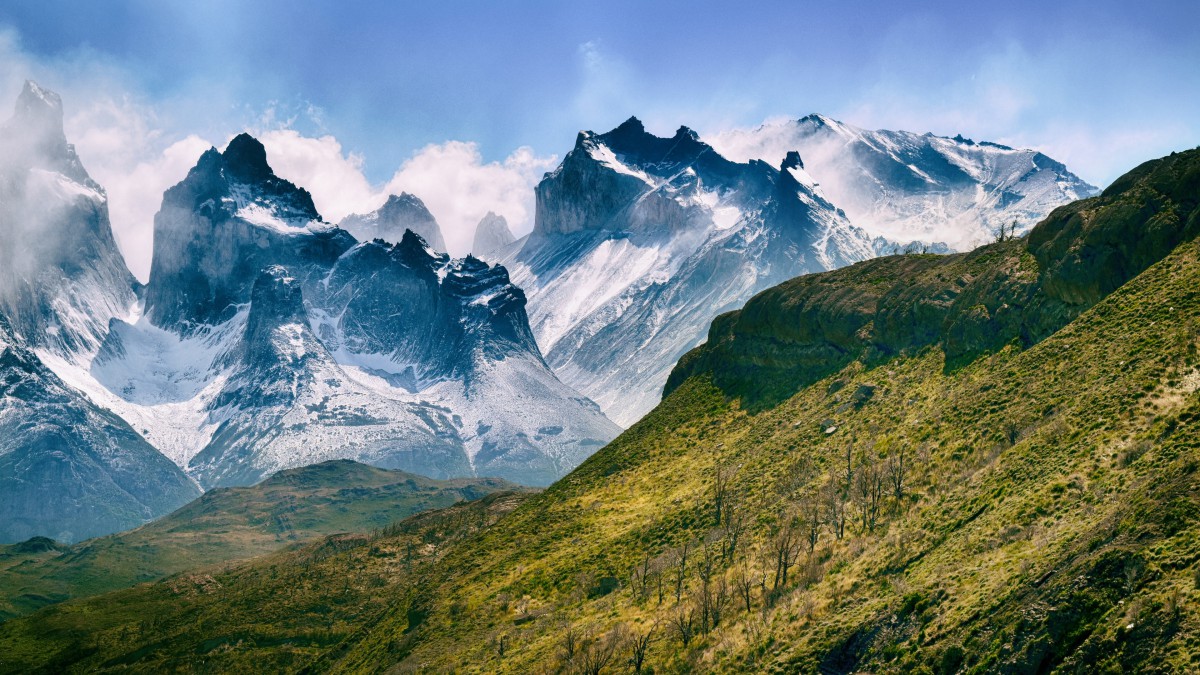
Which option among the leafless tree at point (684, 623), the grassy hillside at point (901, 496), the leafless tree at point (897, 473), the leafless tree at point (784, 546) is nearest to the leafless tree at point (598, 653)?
the grassy hillside at point (901, 496)

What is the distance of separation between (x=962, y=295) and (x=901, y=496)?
31364 millimetres

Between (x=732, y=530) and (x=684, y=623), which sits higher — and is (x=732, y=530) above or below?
above

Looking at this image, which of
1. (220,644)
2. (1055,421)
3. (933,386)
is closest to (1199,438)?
(1055,421)

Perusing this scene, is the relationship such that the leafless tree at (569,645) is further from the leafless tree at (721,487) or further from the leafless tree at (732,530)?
the leafless tree at (721,487)

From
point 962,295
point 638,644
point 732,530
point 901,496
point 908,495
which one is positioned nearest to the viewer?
point 638,644

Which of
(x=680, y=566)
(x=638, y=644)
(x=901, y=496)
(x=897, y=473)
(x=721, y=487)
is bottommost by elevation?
(x=638, y=644)

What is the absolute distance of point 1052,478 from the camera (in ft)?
156

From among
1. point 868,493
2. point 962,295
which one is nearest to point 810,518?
point 868,493

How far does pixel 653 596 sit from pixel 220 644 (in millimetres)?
110562

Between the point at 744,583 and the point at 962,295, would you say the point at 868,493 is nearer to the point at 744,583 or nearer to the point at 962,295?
the point at 744,583

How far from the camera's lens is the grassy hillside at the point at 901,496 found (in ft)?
119

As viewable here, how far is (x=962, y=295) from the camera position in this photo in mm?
85250

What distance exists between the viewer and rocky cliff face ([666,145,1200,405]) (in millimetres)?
70375

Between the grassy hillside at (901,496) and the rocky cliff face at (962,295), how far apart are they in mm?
275
